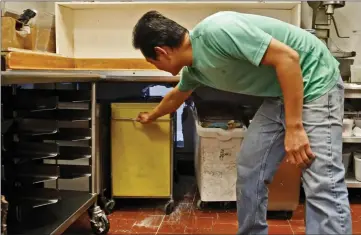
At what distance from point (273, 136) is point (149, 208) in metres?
1.20

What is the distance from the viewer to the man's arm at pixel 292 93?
1.20 metres

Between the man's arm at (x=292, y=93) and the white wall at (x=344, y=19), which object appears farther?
the white wall at (x=344, y=19)

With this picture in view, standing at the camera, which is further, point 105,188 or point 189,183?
point 189,183

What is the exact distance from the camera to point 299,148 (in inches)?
49.4

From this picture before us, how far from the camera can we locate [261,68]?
1.32 meters

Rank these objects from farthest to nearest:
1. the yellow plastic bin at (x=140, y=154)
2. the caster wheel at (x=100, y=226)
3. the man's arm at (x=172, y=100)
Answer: the yellow plastic bin at (x=140, y=154)
the caster wheel at (x=100, y=226)
the man's arm at (x=172, y=100)

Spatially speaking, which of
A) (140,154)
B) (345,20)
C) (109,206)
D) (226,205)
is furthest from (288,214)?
(345,20)

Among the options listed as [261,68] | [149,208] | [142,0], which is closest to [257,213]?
[261,68]

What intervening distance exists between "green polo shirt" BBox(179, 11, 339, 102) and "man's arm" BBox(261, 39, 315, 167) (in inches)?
1.7

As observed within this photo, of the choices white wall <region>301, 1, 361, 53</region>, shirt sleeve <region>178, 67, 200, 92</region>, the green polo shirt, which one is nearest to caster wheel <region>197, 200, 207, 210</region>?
shirt sleeve <region>178, 67, 200, 92</region>

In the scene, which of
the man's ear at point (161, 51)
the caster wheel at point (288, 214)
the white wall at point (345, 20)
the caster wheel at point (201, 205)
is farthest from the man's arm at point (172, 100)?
the white wall at point (345, 20)

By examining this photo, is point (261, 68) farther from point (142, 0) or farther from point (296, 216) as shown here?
point (142, 0)

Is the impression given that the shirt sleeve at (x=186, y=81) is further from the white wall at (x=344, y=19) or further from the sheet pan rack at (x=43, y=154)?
the white wall at (x=344, y=19)

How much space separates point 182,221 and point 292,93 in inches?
47.7
